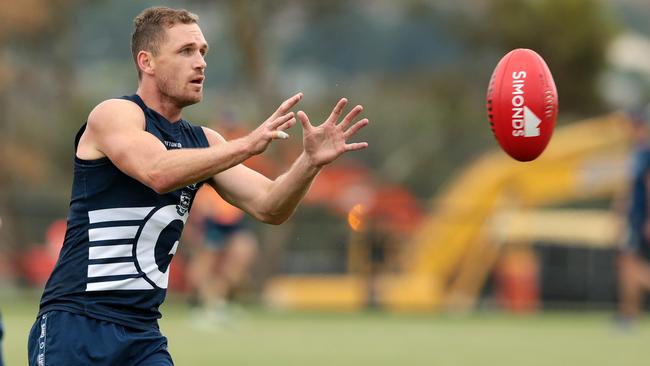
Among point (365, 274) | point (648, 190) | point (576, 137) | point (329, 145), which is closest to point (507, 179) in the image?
point (576, 137)

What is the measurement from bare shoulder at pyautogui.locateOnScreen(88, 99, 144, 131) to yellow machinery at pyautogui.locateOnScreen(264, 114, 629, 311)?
15.1m

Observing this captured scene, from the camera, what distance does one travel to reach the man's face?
525cm

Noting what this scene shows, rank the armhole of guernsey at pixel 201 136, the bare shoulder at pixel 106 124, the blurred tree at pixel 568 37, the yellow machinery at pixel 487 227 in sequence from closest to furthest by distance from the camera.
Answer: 1. the bare shoulder at pixel 106 124
2. the armhole of guernsey at pixel 201 136
3. the yellow machinery at pixel 487 227
4. the blurred tree at pixel 568 37

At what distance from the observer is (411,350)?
38.1ft

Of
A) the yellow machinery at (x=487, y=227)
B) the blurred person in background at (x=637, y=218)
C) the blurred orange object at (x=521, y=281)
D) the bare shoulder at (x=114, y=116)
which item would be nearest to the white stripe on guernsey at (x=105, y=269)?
the bare shoulder at (x=114, y=116)

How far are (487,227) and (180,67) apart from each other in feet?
52.7

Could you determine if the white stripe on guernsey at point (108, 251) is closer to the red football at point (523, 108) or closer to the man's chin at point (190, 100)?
the man's chin at point (190, 100)

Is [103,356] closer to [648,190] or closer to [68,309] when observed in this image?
[68,309]

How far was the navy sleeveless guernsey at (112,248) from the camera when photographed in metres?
5.10

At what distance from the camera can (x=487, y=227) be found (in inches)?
825

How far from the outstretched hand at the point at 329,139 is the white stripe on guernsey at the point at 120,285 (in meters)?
0.84

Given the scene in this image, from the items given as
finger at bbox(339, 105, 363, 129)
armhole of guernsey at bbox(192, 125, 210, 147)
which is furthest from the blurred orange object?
finger at bbox(339, 105, 363, 129)

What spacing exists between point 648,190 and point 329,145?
9.30 metres

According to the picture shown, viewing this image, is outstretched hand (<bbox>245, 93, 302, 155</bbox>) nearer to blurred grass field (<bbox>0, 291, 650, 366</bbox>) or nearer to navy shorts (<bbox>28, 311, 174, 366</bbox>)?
navy shorts (<bbox>28, 311, 174, 366</bbox>)
